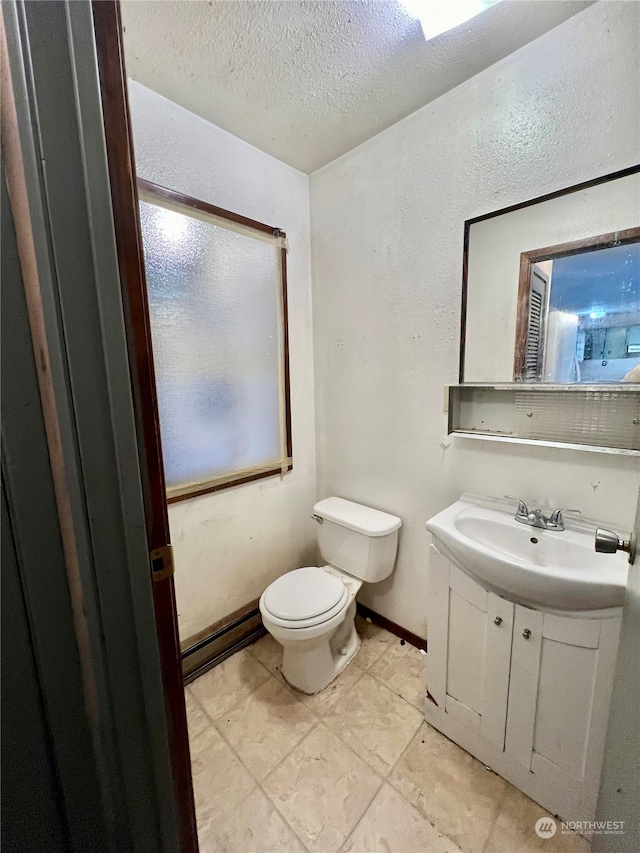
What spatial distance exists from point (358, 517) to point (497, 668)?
0.76 metres

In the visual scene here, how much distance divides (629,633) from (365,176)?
1819mm

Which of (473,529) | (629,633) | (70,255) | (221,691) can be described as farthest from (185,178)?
(221,691)

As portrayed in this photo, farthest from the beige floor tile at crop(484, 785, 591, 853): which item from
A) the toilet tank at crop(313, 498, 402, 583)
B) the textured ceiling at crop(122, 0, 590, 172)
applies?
the textured ceiling at crop(122, 0, 590, 172)

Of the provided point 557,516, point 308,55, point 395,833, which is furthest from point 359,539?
point 308,55

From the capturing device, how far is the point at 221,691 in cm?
149

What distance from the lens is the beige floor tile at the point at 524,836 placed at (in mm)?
977

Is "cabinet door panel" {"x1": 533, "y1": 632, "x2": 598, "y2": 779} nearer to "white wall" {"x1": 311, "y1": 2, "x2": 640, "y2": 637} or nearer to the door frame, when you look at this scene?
"white wall" {"x1": 311, "y1": 2, "x2": 640, "y2": 637}

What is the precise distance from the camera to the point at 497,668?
1.09 meters

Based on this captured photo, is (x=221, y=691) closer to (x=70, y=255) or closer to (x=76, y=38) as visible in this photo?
(x=70, y=255)

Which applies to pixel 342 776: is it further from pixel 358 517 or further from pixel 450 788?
pixel 358 517

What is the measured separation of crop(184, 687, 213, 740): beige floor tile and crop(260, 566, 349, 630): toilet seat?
0.45 m

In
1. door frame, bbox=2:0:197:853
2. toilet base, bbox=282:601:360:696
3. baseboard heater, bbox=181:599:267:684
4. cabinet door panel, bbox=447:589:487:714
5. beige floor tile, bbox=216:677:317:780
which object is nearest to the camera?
door frame, bbox=2:0:197:853

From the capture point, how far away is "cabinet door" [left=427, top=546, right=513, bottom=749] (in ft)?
3.55

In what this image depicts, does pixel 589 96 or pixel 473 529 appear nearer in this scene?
pixel 589 96
